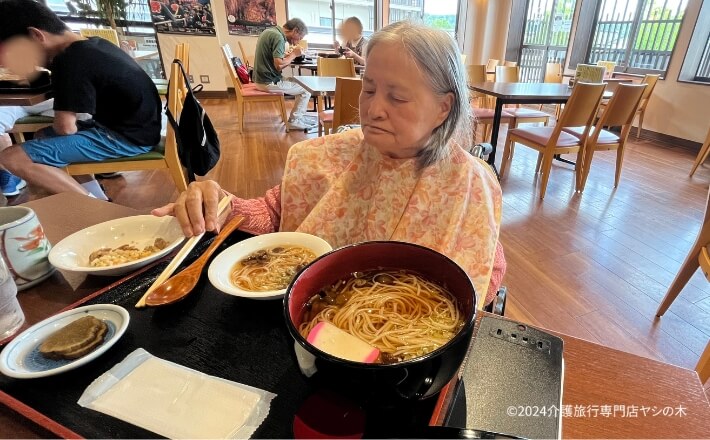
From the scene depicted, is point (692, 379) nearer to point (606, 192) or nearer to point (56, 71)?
point (56, 71)

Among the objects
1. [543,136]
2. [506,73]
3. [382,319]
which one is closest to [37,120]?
[382,319]

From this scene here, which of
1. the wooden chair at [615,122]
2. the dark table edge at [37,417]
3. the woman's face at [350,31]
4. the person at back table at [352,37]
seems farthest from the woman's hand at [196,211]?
the woman's face at [350,31]

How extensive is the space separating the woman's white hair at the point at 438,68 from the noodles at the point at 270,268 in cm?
45

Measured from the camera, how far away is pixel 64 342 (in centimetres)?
49

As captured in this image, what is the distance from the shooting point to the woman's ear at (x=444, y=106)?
88 centimetres

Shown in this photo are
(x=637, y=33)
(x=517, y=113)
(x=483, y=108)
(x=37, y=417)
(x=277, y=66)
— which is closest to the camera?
(x=37, y=417)

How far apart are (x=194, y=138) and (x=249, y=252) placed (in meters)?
2.09

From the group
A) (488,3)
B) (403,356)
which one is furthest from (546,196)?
(488,3)

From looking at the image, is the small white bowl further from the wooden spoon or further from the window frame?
the window frame

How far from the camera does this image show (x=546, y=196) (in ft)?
10.8

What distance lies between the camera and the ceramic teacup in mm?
644

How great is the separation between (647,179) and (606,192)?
2.53 feet

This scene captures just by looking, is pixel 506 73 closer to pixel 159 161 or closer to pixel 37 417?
pixel 159 161

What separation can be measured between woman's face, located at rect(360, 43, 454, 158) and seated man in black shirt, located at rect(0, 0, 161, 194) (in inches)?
81.2
